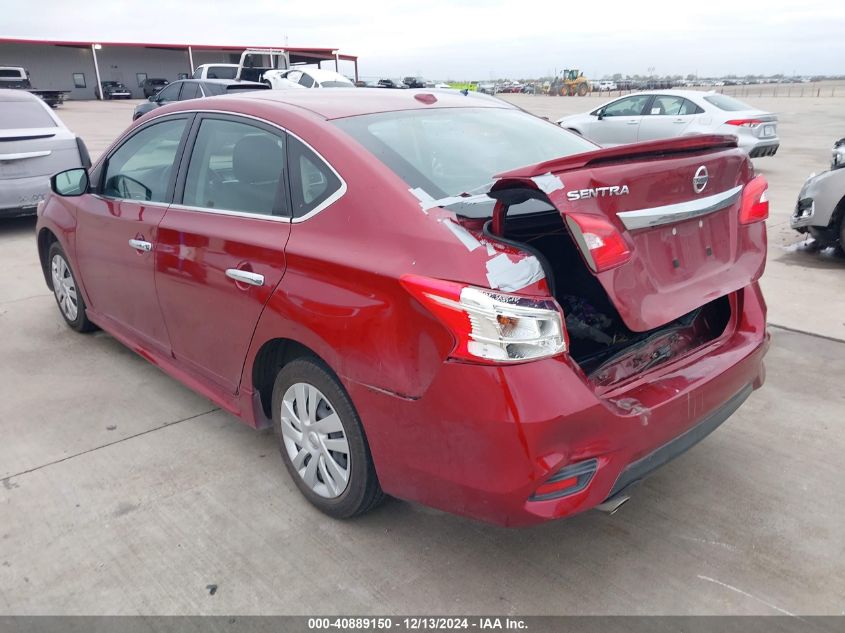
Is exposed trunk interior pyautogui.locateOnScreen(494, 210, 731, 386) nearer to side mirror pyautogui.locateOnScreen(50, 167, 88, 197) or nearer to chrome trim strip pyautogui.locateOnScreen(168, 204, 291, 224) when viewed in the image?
chrome trim strip pyautogui.locateOnScreen(168, 204, 291, 224)

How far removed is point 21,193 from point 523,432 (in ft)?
25.5

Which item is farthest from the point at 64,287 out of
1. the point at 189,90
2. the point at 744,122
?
the point at 189,90

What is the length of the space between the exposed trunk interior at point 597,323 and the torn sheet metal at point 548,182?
391 mm

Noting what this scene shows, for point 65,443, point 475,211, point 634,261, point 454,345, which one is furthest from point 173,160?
point 634,261

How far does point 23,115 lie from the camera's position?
27.1ft

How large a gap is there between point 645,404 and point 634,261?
48 centimetres

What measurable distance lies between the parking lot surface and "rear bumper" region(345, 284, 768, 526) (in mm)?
404

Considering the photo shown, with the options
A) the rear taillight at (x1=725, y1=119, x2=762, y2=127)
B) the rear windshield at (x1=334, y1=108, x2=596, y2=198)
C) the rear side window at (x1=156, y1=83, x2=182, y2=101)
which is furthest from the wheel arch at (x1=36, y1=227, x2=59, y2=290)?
the rear side window at (x1=156, y1=83, x2=182, y2=101)

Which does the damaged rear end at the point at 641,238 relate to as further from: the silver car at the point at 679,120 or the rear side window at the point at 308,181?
the silver car at the point at 679,120

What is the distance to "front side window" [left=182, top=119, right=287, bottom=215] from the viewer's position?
9.34ft

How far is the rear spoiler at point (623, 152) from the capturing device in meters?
2.12

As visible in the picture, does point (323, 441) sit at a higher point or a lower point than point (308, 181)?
lower

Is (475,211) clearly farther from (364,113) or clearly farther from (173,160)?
(173,160)

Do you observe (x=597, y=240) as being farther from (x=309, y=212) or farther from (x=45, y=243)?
(x=45, y=243)
